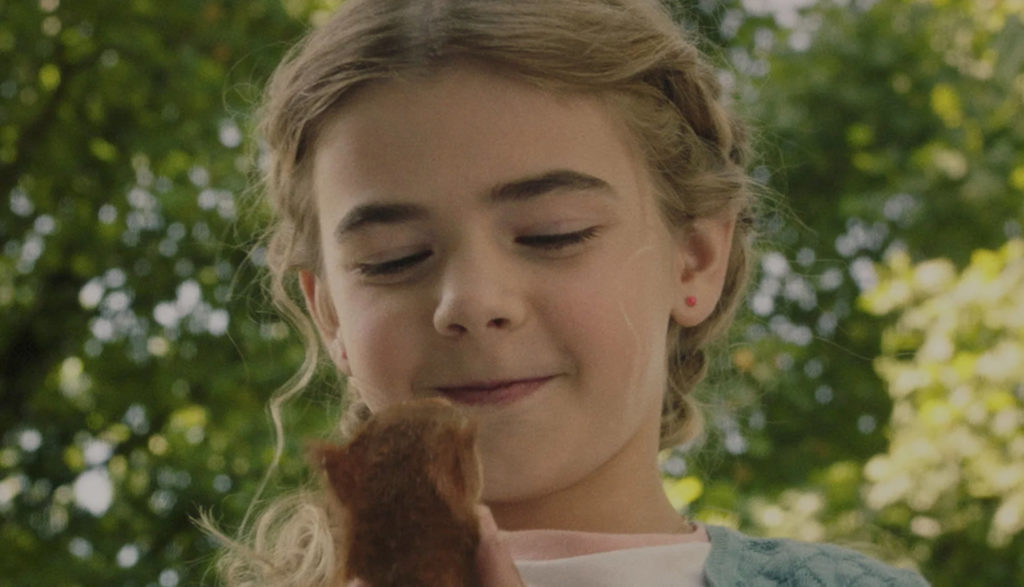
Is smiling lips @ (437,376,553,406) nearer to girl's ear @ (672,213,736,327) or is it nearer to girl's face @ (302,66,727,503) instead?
girl's face @ (302,66,727,503)

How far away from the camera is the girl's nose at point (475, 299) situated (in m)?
1.73

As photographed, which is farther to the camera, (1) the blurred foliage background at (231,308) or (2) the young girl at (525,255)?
(1) the blurred foliage background at (231,308)

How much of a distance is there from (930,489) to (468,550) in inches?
201

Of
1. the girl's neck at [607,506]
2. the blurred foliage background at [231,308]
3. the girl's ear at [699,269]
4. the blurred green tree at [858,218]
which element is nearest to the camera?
the girl's neck at [607,506]

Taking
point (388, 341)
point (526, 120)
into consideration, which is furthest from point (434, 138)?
point (388, 341)

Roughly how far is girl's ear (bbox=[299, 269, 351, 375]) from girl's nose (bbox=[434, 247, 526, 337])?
41cm

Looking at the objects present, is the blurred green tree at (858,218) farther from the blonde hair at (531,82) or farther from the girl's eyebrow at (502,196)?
the girl's eyebrow at (502,196)

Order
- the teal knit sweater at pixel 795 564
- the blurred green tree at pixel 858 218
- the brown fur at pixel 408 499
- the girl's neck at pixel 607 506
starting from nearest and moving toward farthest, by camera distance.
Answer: the brown fur at pixel 408 499, the girl's neck at pixel 607 506, the teal knit sweater at pixel 795 564, the blurred green tree at pixel 858 218

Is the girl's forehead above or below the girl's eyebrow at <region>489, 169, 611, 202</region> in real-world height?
above

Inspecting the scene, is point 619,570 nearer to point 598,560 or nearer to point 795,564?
point 598,560

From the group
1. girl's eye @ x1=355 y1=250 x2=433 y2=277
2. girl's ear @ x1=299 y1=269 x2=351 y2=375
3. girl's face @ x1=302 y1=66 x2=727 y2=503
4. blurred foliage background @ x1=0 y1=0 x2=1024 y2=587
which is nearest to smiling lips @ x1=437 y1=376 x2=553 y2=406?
girl's face @ x1=302 y1=66 x2=727 y2=503

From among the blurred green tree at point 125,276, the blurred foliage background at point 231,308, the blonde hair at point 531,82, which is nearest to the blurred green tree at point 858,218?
the blurred foliage background at point 231,308

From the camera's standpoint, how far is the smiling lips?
1.80 metres

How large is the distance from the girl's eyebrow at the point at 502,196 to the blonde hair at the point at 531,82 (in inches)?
5.8
